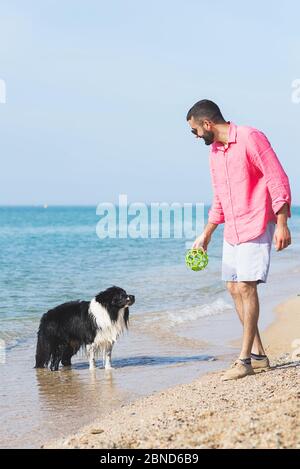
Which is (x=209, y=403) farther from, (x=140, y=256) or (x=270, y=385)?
(x=140, y=256)

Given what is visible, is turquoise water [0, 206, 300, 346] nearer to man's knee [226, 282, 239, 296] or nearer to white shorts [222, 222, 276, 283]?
man's knee [226, 282, 239, 296]

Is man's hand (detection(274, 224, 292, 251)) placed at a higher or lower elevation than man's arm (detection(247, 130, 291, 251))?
lower

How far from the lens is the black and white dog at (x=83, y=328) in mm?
7500

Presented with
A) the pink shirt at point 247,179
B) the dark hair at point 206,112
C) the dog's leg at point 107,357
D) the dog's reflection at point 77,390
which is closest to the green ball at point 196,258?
the pink shirt at point 247,179

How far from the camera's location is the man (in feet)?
17.0

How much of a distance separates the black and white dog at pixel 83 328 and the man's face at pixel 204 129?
262 cm

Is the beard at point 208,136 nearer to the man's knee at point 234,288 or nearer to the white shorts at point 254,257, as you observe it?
the white shorts at point 254,257

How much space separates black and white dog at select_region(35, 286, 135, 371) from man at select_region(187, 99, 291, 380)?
226 cm

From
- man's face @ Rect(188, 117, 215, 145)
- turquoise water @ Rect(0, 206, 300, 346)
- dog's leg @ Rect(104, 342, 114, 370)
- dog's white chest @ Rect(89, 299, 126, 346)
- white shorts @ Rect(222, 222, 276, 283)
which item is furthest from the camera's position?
turquoise water @ Rect(0, 206, 300, 346)

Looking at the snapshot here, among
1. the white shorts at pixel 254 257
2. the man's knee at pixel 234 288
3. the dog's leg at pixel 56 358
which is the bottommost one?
the dog's leg at pixel 56 358

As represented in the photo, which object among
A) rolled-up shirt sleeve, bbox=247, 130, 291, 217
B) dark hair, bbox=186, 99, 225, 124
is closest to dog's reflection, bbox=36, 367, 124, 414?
rolled-up shirt sleeve, bbox=247, 130, 291, 217

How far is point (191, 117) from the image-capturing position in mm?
5441
